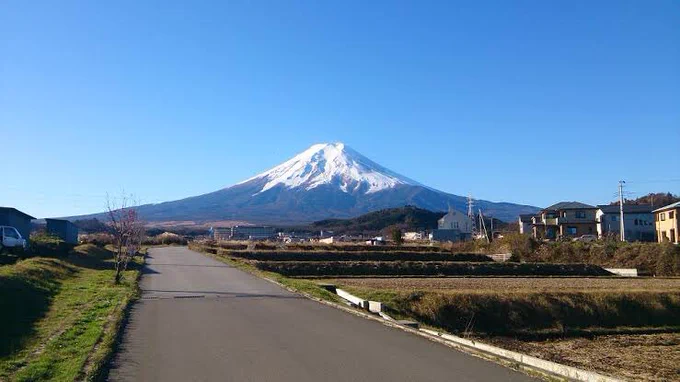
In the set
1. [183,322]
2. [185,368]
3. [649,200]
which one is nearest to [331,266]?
[183,322]

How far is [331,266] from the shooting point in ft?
124

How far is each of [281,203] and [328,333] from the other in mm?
183823

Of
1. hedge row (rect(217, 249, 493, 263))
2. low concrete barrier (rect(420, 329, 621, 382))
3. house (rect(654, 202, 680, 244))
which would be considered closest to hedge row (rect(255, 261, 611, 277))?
hedge row (rect(217, 249, 493, 263))

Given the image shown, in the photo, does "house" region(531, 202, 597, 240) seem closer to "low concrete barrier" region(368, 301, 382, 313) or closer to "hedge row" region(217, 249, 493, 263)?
"hedge row" region(217, 249, 493, 263)

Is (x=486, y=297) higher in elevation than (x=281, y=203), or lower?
A: lower

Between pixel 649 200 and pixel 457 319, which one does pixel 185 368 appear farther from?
pixel 649 200

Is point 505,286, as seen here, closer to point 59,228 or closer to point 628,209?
point 59,228

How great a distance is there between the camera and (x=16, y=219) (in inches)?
1468

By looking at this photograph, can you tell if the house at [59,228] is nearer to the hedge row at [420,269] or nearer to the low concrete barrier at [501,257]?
the hedge row at [420,269]

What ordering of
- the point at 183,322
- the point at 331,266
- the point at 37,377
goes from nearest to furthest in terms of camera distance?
the point at 37,377 < the point at 183,322 < the point at 331,266

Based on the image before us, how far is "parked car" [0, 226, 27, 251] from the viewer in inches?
1109

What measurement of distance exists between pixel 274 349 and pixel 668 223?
5648 centimetres

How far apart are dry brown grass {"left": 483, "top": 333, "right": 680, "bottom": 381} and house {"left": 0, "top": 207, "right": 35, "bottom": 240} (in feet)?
99.4

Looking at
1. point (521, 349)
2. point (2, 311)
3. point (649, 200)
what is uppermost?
point (649, 200)
